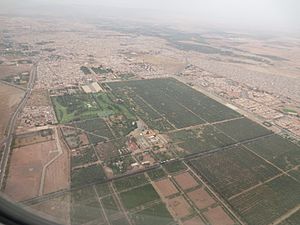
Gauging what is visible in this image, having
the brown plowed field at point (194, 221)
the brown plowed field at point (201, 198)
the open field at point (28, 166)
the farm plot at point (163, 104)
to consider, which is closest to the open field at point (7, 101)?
the open field at point (28, 166)

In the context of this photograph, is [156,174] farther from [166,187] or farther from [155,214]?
[155,214]

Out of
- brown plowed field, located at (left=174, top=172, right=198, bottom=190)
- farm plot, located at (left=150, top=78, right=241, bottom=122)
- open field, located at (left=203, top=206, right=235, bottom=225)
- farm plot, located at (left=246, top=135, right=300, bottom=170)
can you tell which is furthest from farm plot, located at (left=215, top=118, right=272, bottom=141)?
open field, located at (left=203, top=206, right=235, bottom=225)

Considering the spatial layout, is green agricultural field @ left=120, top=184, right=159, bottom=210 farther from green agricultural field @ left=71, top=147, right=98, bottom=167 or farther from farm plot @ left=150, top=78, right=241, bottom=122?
farm plot @ left=150, top=78, right=241, bottom=122

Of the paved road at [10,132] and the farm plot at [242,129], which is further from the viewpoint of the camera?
the farm plot at [242,129]

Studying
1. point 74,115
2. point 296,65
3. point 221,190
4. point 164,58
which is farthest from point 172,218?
point 296,65

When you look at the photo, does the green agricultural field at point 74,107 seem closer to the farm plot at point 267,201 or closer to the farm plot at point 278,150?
the farm plot at point 278,150

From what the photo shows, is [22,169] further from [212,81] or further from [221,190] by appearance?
[212,81]
